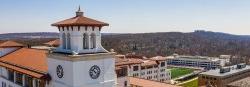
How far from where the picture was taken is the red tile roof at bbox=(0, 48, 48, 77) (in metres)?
33.9

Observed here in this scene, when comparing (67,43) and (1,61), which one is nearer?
(67,43)

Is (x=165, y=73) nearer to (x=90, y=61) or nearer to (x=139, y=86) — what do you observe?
(x=139, y=86)

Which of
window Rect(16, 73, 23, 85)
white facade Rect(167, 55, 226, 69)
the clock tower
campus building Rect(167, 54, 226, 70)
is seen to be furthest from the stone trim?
white facade Rect(167, 55, 226, 69)

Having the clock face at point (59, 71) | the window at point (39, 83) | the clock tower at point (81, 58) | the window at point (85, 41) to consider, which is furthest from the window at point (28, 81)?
the window at point (85, 41)

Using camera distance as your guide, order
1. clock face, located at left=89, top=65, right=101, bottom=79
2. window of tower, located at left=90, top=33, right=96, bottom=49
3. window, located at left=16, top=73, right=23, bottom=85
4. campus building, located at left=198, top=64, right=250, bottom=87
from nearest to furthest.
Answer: clock face, located at left=89, top=65, right=101, bottom=79 < window of tower, located at left=90, top=33, right=96, bottom=49 < window, located at left=16, top=73, right=23, bottom=85 < campus building, located at left=198, top=64, right=250, bottom=87

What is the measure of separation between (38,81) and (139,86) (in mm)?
21293

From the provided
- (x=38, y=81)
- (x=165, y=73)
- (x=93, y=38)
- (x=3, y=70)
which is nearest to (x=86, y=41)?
(x=93, y=38)

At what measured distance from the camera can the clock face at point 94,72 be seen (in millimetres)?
29594

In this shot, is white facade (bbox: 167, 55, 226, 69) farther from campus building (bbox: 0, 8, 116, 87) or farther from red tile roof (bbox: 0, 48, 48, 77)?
campus building (bbox: 0, 8, 116, 87)

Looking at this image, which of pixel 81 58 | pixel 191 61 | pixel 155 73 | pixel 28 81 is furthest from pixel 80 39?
pixel 191 61

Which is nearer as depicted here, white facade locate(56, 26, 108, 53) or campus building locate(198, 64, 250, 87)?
white facade locate(56, 26, 108, 53)

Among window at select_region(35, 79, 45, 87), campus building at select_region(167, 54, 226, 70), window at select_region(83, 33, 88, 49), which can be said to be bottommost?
campus building at select_region(167, 54, 226, 70)

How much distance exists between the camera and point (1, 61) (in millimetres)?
44219

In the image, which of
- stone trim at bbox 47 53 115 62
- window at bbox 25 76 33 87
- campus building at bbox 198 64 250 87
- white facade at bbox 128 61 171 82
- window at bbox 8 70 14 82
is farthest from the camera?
campus building at bbox 198 64 250 87
